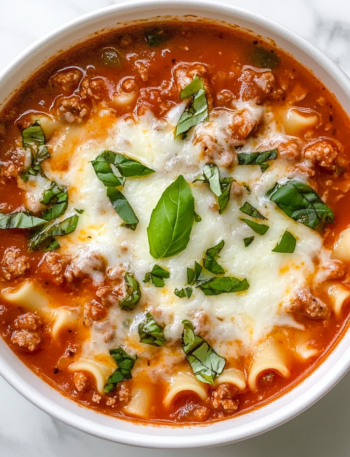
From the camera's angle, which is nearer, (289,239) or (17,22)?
(289,239)

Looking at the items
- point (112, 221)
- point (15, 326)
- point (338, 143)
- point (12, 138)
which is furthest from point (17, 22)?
point (338, 143)

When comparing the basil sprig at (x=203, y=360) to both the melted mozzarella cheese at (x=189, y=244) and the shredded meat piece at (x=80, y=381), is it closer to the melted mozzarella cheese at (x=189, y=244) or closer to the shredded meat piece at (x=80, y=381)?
the melted mozzarella cheese at (x=189, y=244)

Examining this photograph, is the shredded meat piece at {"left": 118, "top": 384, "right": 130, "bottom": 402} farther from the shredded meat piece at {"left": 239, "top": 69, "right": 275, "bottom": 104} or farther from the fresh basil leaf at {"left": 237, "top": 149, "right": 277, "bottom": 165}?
the shredded meat piece at {"left": 239, "top": 69, "right": 275, "bottom": 104}

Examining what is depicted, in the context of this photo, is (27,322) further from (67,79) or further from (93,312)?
(67,79)

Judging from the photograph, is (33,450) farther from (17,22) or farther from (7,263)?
(17,22)

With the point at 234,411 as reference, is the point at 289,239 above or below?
above

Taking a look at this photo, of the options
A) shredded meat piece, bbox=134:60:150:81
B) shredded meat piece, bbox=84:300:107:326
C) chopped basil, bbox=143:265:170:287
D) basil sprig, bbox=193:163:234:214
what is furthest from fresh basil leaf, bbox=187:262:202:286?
shredded meat piece, bbox=134:60:150:81

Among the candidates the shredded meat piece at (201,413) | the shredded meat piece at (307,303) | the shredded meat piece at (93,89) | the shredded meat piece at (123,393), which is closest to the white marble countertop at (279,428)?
the shredded meat piece at (201,413)
